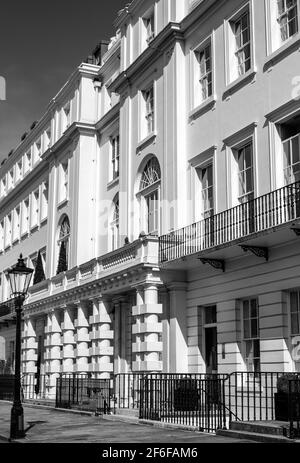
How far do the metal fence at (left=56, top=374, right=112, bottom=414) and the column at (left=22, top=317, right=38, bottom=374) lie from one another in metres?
9.74

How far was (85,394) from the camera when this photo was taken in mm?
23453

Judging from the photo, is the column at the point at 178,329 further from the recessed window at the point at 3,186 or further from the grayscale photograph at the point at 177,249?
the recessed window at the point at 3,186

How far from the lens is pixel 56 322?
31812mm

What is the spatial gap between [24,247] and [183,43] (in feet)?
69.7

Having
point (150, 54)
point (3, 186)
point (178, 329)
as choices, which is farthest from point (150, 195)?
point (3, 186)

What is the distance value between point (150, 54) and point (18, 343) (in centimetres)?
1404

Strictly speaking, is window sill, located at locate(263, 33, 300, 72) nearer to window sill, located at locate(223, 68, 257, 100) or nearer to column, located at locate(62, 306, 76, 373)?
window sill, located at locate(223, 68, 257, 100)

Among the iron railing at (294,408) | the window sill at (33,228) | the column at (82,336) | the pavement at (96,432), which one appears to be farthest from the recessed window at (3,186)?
the iron railing at (294,408)

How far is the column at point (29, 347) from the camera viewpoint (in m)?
34.7

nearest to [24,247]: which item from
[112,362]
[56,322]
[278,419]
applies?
[56,322]

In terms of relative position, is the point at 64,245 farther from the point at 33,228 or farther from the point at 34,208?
the point at 34,208

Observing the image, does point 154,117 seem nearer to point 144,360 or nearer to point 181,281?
point 181,281

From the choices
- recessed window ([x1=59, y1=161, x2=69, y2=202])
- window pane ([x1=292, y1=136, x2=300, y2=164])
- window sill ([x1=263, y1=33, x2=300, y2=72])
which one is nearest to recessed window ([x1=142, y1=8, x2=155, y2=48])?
window sill ([x1=263, y1=33, x2=300, y2=72])

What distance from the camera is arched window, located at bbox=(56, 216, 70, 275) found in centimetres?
3288
